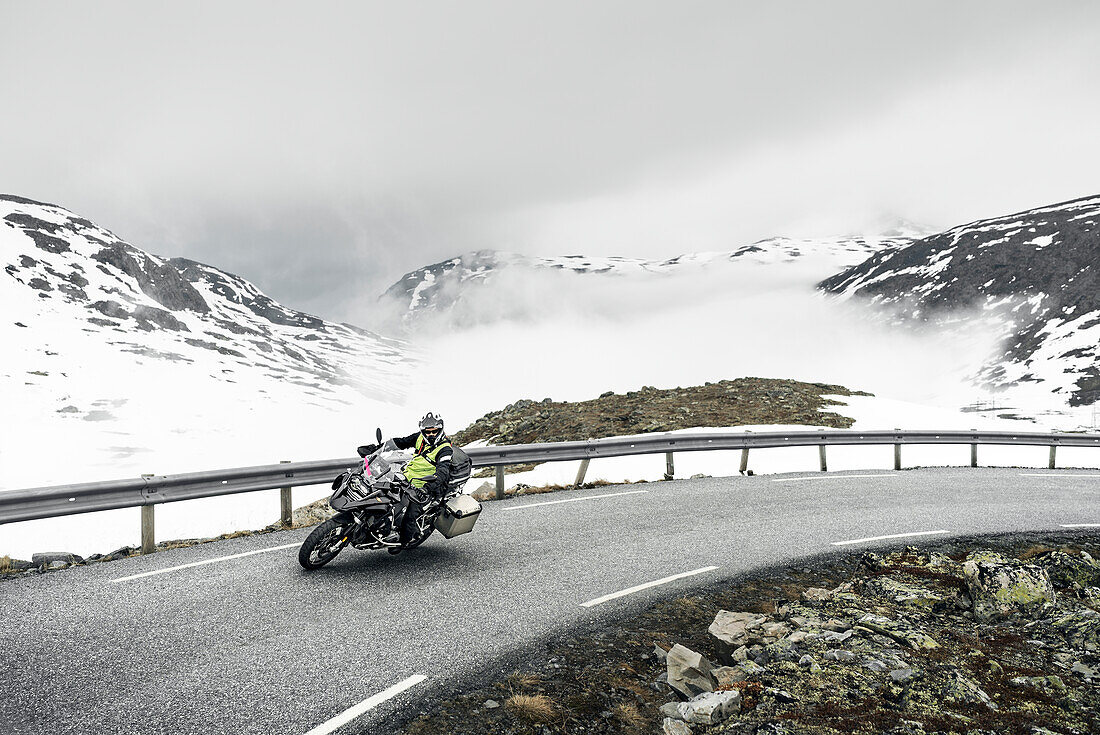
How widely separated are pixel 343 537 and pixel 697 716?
4.51 meters

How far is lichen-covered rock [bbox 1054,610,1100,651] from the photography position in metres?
4.35

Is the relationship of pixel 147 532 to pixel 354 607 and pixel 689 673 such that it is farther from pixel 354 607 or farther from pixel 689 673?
pixel 689 673

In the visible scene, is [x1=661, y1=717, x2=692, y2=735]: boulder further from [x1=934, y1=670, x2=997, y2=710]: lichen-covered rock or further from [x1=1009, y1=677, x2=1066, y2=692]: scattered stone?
[x1=1009, y1=677, x2=1066, y2=692]: scattered stone

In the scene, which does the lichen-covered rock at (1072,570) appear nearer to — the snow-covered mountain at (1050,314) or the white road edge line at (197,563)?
the white road edge line at (197,563)

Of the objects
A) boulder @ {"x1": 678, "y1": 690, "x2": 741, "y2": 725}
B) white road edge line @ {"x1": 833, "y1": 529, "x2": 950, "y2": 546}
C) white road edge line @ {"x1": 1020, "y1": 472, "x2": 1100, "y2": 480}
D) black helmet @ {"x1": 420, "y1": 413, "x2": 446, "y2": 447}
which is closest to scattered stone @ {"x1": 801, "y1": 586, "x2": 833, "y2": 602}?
white road edge line @ {"x1": 833, "y1": 529, "x2": 950, "y2": 546}

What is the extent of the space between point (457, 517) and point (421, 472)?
2.51 feet

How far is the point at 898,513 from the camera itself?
10.2m

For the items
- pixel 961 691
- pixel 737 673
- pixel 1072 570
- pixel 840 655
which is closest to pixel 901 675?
pixel 961 691

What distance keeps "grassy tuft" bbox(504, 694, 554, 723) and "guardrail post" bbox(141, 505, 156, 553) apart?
626 cm

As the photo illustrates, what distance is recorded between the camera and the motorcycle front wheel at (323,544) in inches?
Answer: 260

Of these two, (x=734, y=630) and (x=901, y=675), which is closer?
(x=901, y=675)

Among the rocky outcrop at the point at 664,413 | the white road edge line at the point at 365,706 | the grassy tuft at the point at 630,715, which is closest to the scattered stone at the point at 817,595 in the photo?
the grassy tuft at the point at 630,715

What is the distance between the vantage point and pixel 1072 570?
608 centimetres

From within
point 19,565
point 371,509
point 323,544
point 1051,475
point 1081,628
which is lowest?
point 1051,475
